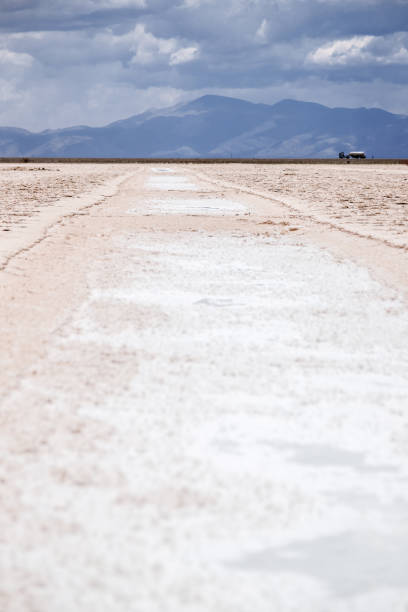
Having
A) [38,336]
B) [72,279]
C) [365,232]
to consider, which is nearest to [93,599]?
[38,336]

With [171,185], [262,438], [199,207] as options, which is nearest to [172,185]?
[171,185]

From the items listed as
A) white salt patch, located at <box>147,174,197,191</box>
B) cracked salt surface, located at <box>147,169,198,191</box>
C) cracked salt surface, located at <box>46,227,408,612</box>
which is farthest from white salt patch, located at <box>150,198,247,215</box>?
cracked salt surface, located at <box>46,227,408,612</box>

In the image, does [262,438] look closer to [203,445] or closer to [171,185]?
[203,445]

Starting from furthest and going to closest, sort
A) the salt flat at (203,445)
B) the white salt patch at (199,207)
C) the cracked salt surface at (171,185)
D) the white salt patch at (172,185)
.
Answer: the cracked salt surface at (171,185), the white salt patch at (172,185), the white salt patch at (199,207), the salt flat at (203,445)

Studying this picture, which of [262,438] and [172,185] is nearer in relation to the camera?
[262,438]

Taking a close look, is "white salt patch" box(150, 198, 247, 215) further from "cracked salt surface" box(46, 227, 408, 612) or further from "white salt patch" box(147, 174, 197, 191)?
"cracked salt surface" box(46, 227, 408, 612)

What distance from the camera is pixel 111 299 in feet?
16.1

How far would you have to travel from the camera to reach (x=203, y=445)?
258cm

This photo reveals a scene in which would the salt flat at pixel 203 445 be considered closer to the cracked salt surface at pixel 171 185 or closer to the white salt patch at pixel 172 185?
the white salt patch at pixel 172 185

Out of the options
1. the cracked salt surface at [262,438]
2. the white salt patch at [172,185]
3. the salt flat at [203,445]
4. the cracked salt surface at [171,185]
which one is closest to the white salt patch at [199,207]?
the white salt patch at [172,185]

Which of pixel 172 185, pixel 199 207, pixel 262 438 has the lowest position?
pixel 262 438

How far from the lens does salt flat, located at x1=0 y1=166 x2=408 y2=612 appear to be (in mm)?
1807

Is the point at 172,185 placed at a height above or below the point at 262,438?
above

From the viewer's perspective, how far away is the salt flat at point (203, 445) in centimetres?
181
